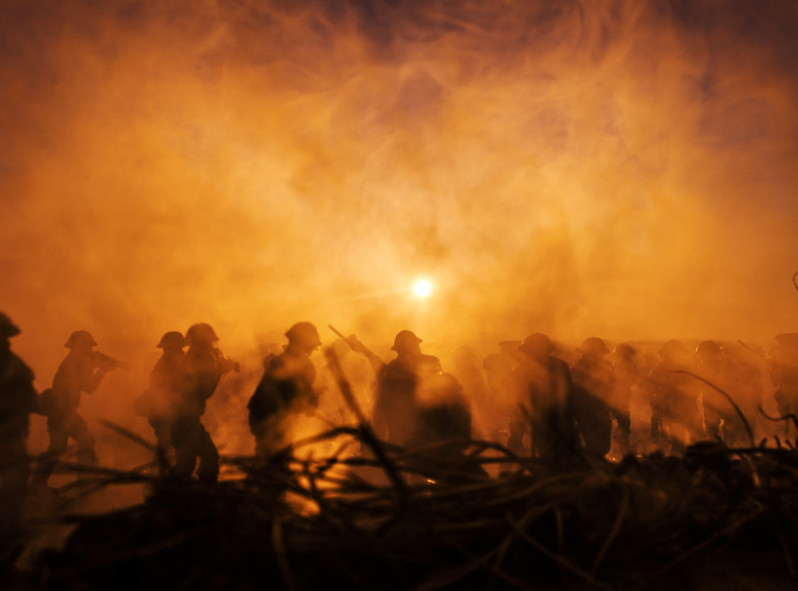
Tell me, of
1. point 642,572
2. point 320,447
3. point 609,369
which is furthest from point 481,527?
point 320,447

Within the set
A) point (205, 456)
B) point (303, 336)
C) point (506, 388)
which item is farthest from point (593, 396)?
point (205, 456)

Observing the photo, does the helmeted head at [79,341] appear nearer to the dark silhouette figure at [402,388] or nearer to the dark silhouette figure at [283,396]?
the dark silhouette figure at [283,396]

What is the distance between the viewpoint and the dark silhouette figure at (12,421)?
4191 mm

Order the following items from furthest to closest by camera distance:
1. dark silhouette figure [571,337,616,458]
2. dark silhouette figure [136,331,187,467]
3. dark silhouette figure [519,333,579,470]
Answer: dark silhouette figure [571,337,616,458]
dark silhouette figure [136,331,187,467]
dark silhouette figure [519,333,579,470]

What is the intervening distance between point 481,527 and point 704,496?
96 cm

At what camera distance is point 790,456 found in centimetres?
219

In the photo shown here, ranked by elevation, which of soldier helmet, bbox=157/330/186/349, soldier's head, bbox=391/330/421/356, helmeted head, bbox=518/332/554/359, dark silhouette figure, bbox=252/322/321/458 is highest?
soldier helmet, bbox=157/330/186/349

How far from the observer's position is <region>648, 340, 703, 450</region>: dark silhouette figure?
8703 millimetres

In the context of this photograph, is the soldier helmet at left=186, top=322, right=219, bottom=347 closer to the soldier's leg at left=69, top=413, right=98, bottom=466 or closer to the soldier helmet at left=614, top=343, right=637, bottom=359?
the soldier's leg at left=69, top=413, right=98, bottom=466

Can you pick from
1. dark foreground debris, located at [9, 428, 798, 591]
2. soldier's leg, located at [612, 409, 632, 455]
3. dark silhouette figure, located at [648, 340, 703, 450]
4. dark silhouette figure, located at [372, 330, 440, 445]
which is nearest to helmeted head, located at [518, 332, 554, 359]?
dark silhouette figure, located at [372, 330, 440, 445]

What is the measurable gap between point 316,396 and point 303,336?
0.69 m

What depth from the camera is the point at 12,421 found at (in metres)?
4.27

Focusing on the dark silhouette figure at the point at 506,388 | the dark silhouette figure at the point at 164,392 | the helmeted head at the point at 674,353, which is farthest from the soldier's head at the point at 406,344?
the helmeted head at the point at 674,353

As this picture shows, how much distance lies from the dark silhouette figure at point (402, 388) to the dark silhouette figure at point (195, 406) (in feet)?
6.49
